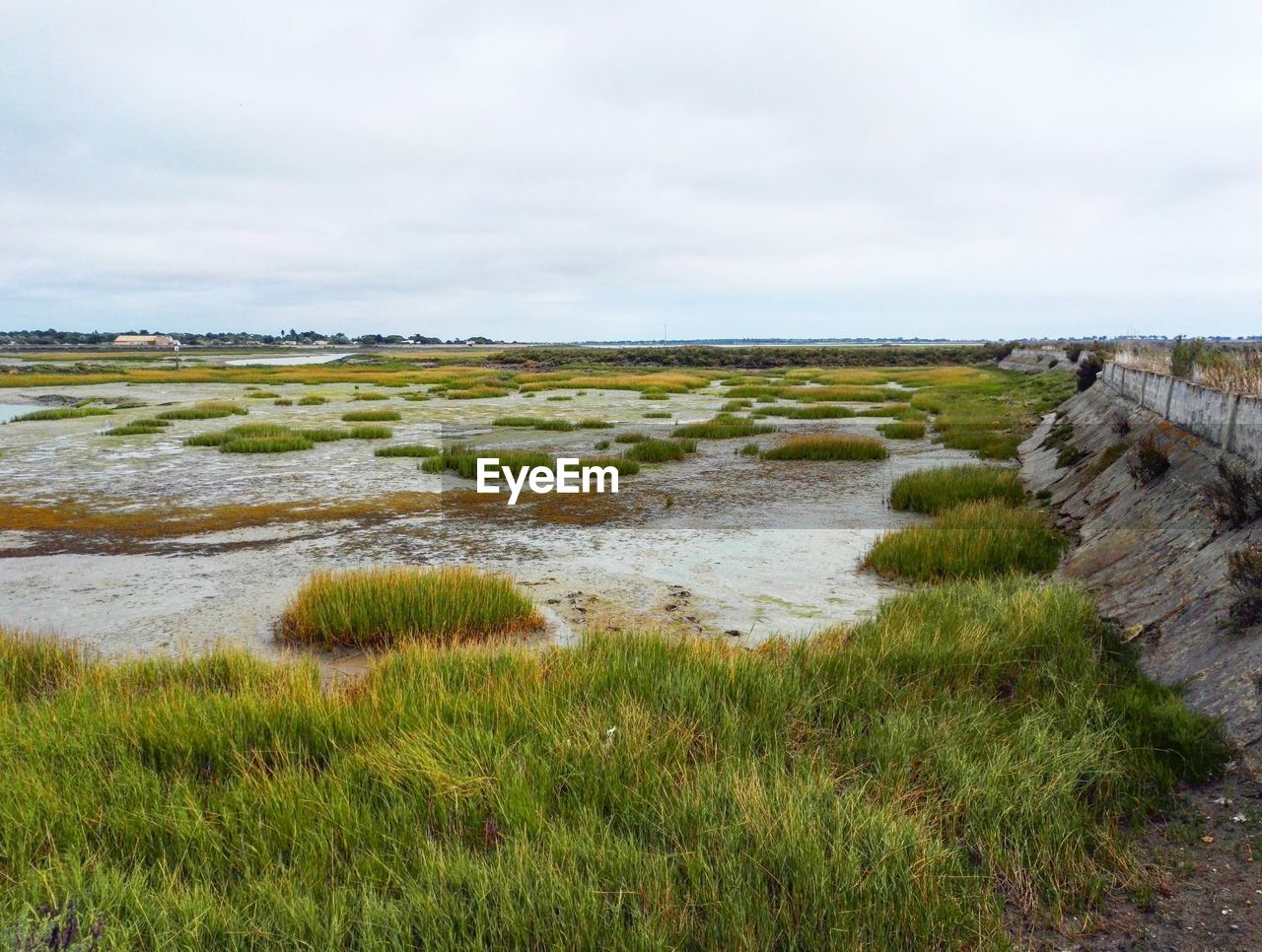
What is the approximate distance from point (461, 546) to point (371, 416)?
2004 cm

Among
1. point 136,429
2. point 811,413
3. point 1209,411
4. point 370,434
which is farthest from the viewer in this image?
point 811,413

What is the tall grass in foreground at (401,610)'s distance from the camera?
784 cm

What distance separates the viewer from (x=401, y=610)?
8055mm

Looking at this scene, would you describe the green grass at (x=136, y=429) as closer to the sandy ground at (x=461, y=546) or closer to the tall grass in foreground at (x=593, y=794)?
the sandy ground at (x=461, y=546)

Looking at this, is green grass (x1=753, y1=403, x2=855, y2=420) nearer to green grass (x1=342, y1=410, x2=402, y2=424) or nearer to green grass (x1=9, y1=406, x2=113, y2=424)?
green grass (x1=342, y1=410, x2=402, y2=424)

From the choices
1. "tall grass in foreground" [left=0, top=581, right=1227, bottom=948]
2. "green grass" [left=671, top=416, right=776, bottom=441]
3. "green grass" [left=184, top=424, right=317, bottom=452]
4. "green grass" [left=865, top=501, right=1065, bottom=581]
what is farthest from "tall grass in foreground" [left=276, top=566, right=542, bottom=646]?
"green grass" [left=671, top=416, right=776, bottom=441]

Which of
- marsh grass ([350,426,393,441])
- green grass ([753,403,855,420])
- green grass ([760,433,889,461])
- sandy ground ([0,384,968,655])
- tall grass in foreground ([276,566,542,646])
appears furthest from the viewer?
green grass ([753,403,855,420])

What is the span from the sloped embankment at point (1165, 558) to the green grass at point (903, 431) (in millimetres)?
9320

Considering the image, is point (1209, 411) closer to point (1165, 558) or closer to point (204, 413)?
point (1165, 558)

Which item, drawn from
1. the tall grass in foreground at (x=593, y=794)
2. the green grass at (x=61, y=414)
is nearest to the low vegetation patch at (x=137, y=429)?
the green grass at (x=61, y=414)

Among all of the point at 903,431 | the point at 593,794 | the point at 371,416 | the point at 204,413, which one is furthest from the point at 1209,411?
the point at 204,413

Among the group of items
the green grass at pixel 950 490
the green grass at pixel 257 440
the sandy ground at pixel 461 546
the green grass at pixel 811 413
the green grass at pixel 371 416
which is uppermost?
the green grass at pixel 811 413

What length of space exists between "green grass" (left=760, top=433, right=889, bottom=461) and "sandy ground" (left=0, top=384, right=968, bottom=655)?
0.84m

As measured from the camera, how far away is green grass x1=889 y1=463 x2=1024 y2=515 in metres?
14.0
